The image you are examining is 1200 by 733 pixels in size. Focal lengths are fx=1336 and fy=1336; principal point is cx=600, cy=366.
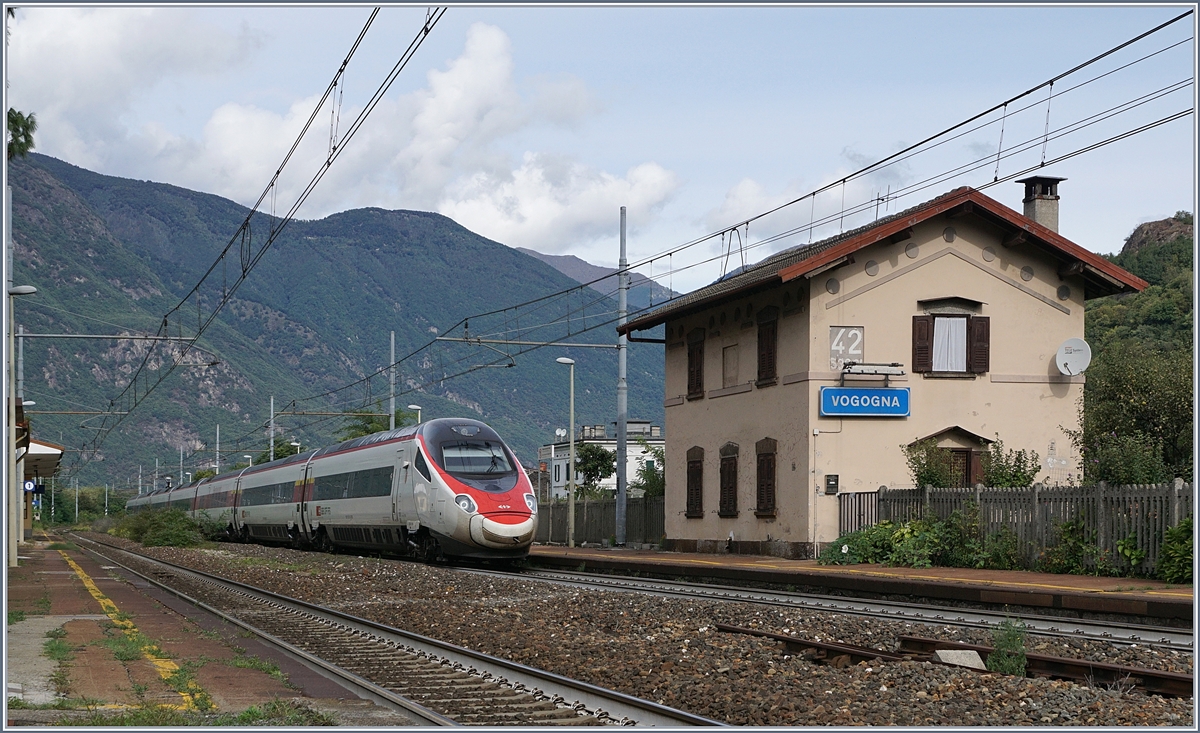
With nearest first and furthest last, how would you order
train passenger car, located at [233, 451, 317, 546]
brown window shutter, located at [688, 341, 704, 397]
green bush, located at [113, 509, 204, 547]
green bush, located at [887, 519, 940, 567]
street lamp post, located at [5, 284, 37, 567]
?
street lamp post, located at [5, 284, 37, 567], green bush, located at [887, 519, 940, 567], brown window shutter, located at [688, 341, 704, 397], train passenger car, located at [233, 451, 317, 546], green bush, located at [113, 509, 204, 547]

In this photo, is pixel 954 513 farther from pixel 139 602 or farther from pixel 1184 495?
pixel 139 602

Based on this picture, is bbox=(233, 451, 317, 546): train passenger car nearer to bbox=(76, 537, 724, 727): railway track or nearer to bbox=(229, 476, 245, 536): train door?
bbox=(229, 476, 245, 536): train door

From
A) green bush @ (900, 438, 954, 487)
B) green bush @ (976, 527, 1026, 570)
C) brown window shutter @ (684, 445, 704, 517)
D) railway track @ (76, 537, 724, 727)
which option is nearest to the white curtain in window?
green bush @ (900, 438, 954, 487)

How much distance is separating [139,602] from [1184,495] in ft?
49.8

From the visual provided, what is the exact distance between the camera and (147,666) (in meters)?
11.6

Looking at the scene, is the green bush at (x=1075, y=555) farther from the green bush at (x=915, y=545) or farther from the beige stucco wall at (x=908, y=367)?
the beige stucco wall at (x=908, y=367)

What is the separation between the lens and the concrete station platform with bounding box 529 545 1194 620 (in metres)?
16.5

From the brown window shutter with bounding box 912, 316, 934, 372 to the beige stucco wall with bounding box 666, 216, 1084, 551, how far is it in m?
0.17

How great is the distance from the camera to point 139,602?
63.6ft

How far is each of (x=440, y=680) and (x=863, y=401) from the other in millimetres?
19873

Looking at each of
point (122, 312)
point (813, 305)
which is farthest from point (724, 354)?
point (122, 312)

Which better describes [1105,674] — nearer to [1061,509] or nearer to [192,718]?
[192,718]

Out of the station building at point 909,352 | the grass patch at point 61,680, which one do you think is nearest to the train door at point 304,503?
the station building at point 909,352

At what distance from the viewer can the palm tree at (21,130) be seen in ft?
48.8
